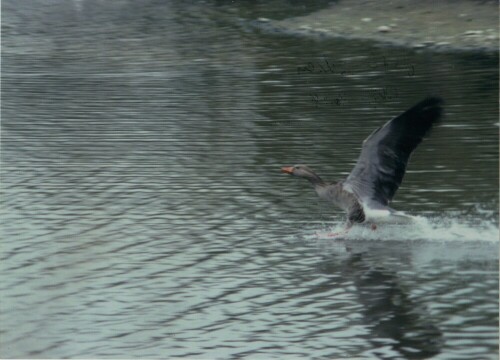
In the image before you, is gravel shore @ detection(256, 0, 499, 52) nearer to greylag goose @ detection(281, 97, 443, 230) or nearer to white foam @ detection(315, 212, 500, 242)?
white foam @ detection(315, 212, 500, 242)

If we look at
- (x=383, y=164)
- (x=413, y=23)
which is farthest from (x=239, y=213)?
(x=413, y=23)

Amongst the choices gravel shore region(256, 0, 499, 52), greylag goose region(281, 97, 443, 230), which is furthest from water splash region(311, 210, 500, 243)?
gravel shore region(256, 0, 499, 52)

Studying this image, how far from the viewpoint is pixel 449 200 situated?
1327cm

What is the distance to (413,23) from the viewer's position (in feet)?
84.8

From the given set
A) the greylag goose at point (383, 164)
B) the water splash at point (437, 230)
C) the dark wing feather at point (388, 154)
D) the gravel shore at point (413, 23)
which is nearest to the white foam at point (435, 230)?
the water splash at point (437, 230)

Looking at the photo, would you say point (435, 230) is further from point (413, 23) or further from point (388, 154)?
point (413, 23)

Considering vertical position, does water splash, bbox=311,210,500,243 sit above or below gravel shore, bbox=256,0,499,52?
below

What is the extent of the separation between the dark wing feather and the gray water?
1.78 feet

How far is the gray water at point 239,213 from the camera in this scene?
31.6 ft

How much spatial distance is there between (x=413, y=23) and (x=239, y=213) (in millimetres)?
13566

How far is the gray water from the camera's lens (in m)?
9.64

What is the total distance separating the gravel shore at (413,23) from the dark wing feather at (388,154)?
463 inches

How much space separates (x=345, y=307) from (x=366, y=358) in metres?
1.27

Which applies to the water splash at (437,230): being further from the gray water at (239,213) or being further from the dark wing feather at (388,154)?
the dark wing feather at (388,154)
